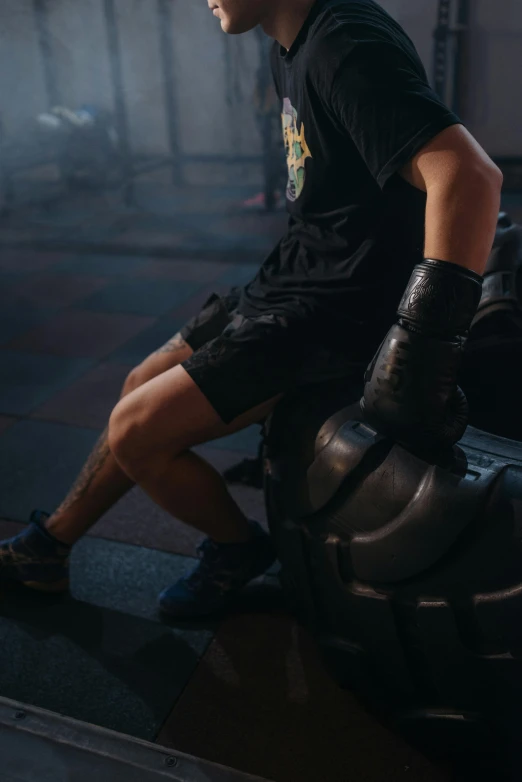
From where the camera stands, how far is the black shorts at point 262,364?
140 centimetres

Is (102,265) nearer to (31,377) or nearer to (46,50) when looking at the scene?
(31,377)

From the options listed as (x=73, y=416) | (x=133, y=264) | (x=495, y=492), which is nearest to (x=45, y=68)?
(x=133, y=264)

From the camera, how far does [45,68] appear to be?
6.70 metres

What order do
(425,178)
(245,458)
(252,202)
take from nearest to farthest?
(425,178)
(245,458)
(252,202)

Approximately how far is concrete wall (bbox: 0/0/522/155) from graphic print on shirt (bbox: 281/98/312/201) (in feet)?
14.3

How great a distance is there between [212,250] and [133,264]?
0.51m

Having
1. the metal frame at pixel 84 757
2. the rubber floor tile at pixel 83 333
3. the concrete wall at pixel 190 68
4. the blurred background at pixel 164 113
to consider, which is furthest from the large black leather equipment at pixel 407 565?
the concrete wall at pixel 190 68

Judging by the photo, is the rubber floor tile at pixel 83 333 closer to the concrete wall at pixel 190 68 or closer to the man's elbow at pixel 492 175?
the man's elbow at pixel 492 175

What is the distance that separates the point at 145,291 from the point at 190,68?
3.22 m

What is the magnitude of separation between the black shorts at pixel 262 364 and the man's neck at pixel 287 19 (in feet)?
1.64

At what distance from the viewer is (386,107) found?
1111mm

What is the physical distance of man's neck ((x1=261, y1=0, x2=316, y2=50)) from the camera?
1.30m

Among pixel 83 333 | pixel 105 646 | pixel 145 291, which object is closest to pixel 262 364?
pixel 105 646

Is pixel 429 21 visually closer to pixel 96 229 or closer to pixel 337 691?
pixel 96 229
